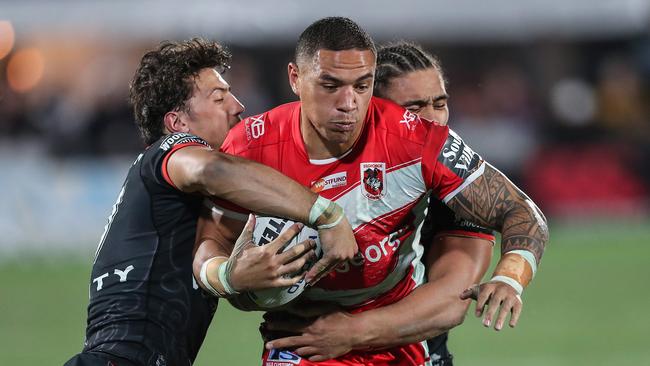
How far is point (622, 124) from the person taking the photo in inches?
901

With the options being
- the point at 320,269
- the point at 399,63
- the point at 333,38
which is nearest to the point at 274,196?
the point at 320,269

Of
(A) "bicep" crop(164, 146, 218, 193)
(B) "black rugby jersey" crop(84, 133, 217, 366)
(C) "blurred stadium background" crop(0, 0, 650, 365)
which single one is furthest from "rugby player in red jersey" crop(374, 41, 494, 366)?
(C) "blurred stadium background" crop(0, 0, 650, 365)

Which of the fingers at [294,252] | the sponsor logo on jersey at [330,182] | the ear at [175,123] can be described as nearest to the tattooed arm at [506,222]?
the sponsor logo on jersey at [330,182]

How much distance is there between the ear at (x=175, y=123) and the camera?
6.25 m

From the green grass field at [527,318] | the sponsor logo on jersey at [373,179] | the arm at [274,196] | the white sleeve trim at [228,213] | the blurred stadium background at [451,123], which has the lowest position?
the arm at [274,196]

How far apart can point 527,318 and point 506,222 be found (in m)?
8.84

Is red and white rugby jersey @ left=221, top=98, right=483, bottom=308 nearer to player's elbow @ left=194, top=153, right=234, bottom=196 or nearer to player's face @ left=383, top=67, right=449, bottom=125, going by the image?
player's elbow @ left=194, top=153, right=234, bottom=196

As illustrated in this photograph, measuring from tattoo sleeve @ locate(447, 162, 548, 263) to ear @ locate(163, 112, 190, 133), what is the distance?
163 cm

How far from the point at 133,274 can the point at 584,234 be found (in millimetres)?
15645

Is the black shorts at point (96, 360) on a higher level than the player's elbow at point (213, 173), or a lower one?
lower

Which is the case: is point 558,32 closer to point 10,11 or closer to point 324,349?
point 10,11

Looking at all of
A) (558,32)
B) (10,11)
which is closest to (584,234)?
(558,32)

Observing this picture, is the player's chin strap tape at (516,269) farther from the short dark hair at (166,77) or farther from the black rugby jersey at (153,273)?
the short dark hair at (166,77)

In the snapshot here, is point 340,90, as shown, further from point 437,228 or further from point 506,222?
point 437,228
